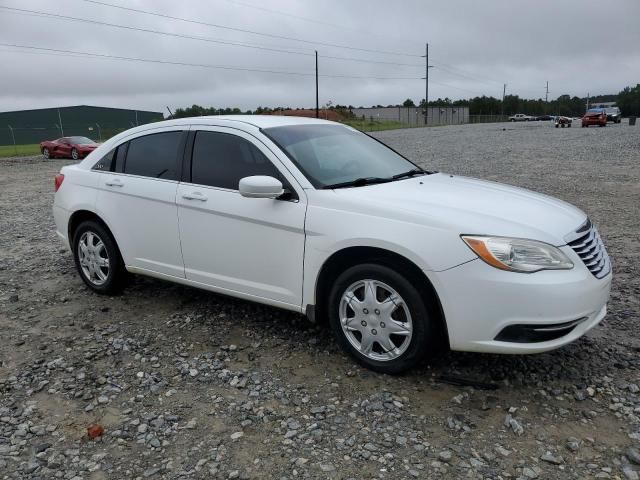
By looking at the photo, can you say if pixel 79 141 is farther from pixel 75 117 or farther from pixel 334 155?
pixel 75 117

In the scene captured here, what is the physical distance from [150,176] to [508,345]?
10.6 ft

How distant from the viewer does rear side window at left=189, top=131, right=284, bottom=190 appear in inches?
162

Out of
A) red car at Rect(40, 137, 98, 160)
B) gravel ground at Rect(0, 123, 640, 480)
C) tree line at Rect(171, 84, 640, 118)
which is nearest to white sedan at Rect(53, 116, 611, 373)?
gravel ground at Rect(0, 123, 640, 480)

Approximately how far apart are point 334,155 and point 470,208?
1.30 metres

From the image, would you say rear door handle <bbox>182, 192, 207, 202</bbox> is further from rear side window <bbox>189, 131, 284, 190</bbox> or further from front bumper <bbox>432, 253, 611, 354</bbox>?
front bumper <bbox>432, 253, 611, 354</bbox>

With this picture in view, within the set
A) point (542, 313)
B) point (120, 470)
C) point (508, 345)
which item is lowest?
point (120, 470)

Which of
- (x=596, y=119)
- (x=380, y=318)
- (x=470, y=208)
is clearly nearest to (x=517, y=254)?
(x=470, y=208)

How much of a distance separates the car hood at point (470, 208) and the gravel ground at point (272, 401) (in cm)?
100

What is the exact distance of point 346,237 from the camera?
11.5 feet

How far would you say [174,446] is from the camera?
2984mm

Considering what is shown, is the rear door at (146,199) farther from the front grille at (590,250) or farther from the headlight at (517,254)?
the front grille at (590,250)

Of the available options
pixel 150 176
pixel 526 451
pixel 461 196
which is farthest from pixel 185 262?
pixel 526 451

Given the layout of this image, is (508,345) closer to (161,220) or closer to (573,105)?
(161,220)

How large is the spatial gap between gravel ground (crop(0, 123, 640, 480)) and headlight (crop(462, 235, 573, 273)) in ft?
2.77
